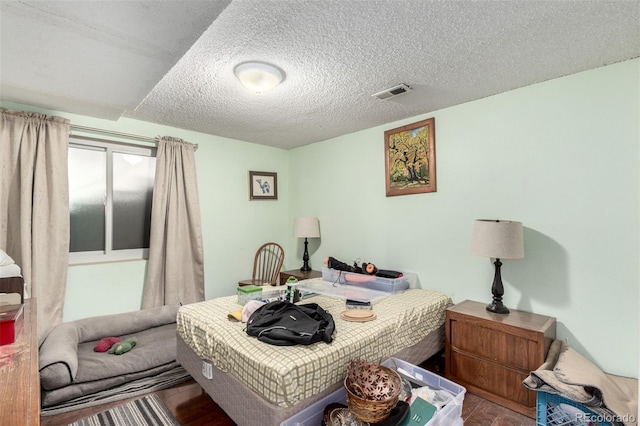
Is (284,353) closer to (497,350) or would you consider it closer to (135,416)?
(135,416)

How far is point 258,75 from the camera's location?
1.96 m

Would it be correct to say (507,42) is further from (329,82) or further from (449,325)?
(449,325)

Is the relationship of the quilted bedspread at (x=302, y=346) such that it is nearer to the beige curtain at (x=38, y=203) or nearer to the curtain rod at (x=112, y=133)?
the beige curtain at (x=38, y=203)

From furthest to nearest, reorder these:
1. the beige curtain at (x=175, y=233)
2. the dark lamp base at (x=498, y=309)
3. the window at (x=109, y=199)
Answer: the beige curtain at (x=175, y=233)
the window at (x=109, y=199)
the dark lamp base at (x=498, y=309)

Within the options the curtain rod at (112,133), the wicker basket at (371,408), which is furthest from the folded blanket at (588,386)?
the curtain rod at (112,133)

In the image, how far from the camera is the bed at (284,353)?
1.44m

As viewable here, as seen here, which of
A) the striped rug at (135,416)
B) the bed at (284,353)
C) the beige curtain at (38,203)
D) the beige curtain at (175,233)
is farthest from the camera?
the beige curtain at (175,233)

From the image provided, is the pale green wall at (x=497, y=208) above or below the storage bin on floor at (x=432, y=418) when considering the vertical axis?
above

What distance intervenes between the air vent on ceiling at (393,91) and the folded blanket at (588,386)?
79.6 inches

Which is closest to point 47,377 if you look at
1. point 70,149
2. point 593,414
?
point 70,149

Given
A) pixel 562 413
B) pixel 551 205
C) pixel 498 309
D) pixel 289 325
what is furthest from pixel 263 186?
pixel 562 413

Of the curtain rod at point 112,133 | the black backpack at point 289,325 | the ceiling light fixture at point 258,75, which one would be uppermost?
the ceiling light fixture at point 258,75

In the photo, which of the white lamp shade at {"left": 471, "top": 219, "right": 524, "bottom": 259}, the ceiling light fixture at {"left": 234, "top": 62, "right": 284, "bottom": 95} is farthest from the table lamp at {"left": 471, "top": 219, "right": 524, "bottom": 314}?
the ceiling light fixture at {"left": 234, "top": 62, "right": 284, "bottom": 95}

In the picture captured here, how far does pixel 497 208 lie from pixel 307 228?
6.79 feet
